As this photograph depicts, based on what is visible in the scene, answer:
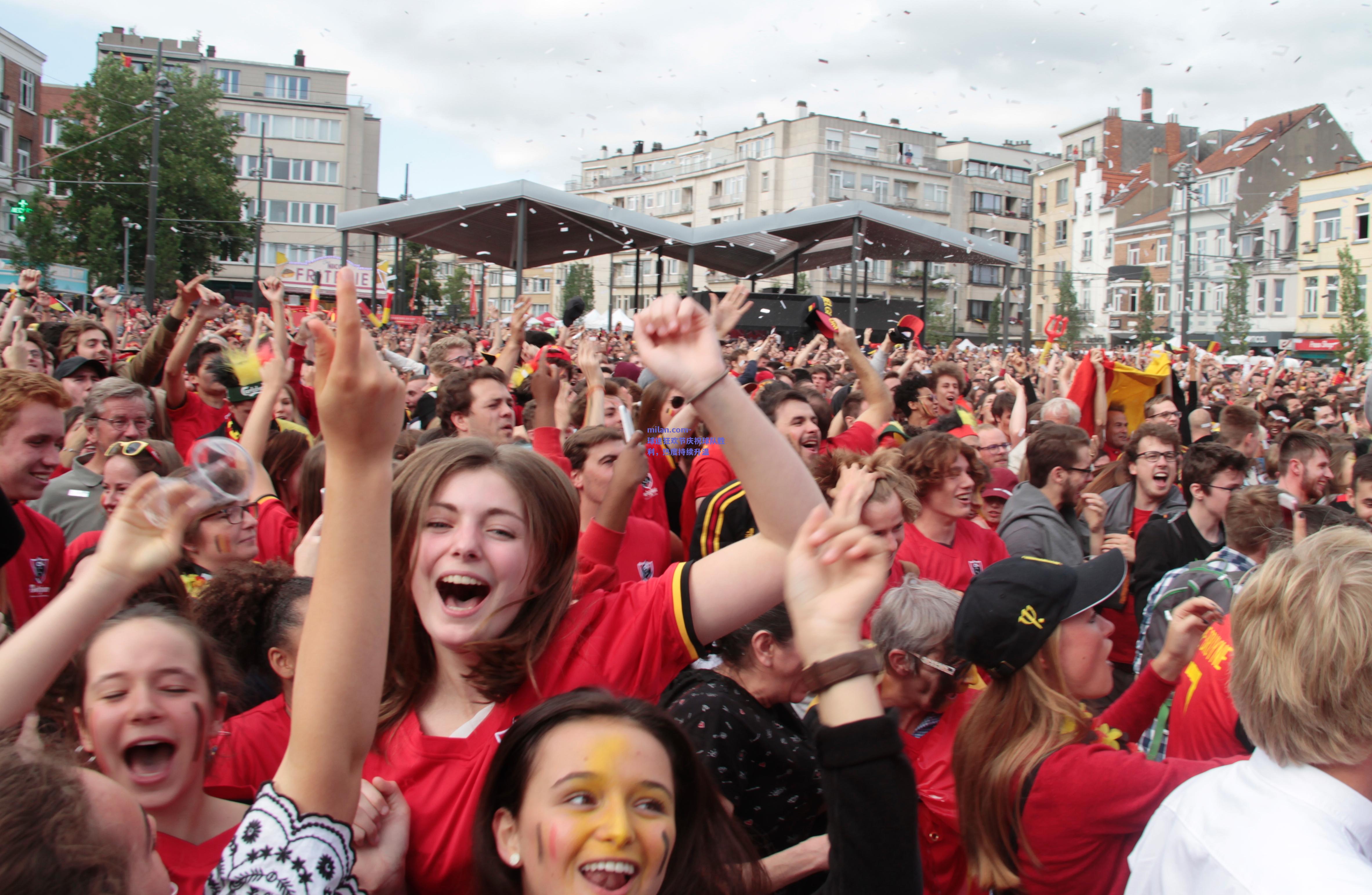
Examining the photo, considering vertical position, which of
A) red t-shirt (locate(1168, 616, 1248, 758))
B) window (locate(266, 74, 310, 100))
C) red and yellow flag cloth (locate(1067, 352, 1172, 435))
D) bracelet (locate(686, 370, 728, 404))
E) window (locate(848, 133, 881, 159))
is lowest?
red t-shirt (locate(1168, 616, 1248, 758))

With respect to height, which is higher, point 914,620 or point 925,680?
point 914,620

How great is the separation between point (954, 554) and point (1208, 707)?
194cm

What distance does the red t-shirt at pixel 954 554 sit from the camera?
448 centimetres

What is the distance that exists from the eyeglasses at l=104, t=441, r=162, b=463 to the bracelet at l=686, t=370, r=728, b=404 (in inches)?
106

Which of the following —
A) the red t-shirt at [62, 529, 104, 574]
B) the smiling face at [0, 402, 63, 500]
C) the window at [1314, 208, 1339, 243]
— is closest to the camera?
the smiling face at [0, 402, 63, 500]

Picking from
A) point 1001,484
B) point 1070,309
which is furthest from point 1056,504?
point 1070,309

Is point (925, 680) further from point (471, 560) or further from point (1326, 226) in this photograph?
point (1326, 226)

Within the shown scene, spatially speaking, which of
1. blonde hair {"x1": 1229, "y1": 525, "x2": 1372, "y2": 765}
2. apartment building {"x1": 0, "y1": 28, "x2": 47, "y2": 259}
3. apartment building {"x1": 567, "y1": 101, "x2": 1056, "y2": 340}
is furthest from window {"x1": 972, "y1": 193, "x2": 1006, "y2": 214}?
blonde hair {"x1": 1229, "y1": 525, "x2": 1372, "y2": 765}

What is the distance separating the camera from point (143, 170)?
4969 centimetres

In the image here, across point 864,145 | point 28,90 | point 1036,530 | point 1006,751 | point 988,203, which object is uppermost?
point 864,145

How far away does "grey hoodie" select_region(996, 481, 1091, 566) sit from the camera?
4879 mm

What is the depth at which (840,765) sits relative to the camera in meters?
1.36

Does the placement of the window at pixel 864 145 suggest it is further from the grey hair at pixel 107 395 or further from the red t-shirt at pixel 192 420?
the grey hair at pixel 107 395

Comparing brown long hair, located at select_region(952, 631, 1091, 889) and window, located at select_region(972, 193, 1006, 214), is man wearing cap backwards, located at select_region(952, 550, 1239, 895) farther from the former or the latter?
window, located at select_region(972, 193, 1006, 214)
